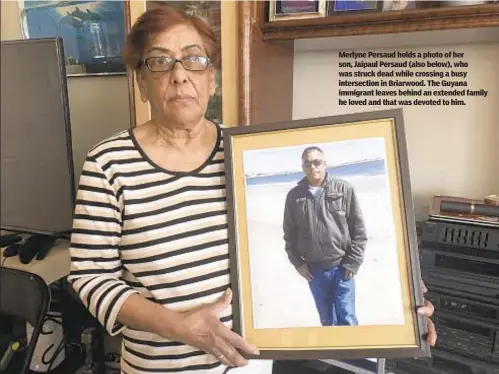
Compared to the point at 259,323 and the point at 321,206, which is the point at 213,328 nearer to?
the point at 259,323

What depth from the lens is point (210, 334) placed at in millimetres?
833

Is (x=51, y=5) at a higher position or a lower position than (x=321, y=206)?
higher

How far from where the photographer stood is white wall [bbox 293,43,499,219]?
1.33 m

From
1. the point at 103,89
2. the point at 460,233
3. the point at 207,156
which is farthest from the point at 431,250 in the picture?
the point at 103,89

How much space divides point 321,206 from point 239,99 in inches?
20.5

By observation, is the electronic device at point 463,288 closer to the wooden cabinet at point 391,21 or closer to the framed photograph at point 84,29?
the wooden cabinet at point 391,21

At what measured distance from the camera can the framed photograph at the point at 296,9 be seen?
1224 mm

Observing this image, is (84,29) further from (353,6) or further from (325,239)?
(325,239)

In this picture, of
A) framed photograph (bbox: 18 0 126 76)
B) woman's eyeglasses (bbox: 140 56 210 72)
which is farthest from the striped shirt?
framed photograph (bbox: 18 0 126 76)

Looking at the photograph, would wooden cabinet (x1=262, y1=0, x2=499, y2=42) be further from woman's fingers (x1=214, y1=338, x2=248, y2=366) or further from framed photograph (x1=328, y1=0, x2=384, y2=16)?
woman's fingers (x1=214, y1=338, x2=248, y2=366)

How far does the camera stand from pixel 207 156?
93 centimetres

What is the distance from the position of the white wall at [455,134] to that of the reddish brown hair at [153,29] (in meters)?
0.70

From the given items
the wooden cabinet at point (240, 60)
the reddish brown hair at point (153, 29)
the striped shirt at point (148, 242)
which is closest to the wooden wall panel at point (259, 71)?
the wooden cabinet at point (240, 60)

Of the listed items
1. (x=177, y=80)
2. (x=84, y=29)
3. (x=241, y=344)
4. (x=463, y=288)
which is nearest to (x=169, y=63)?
(x=177, y=80)
